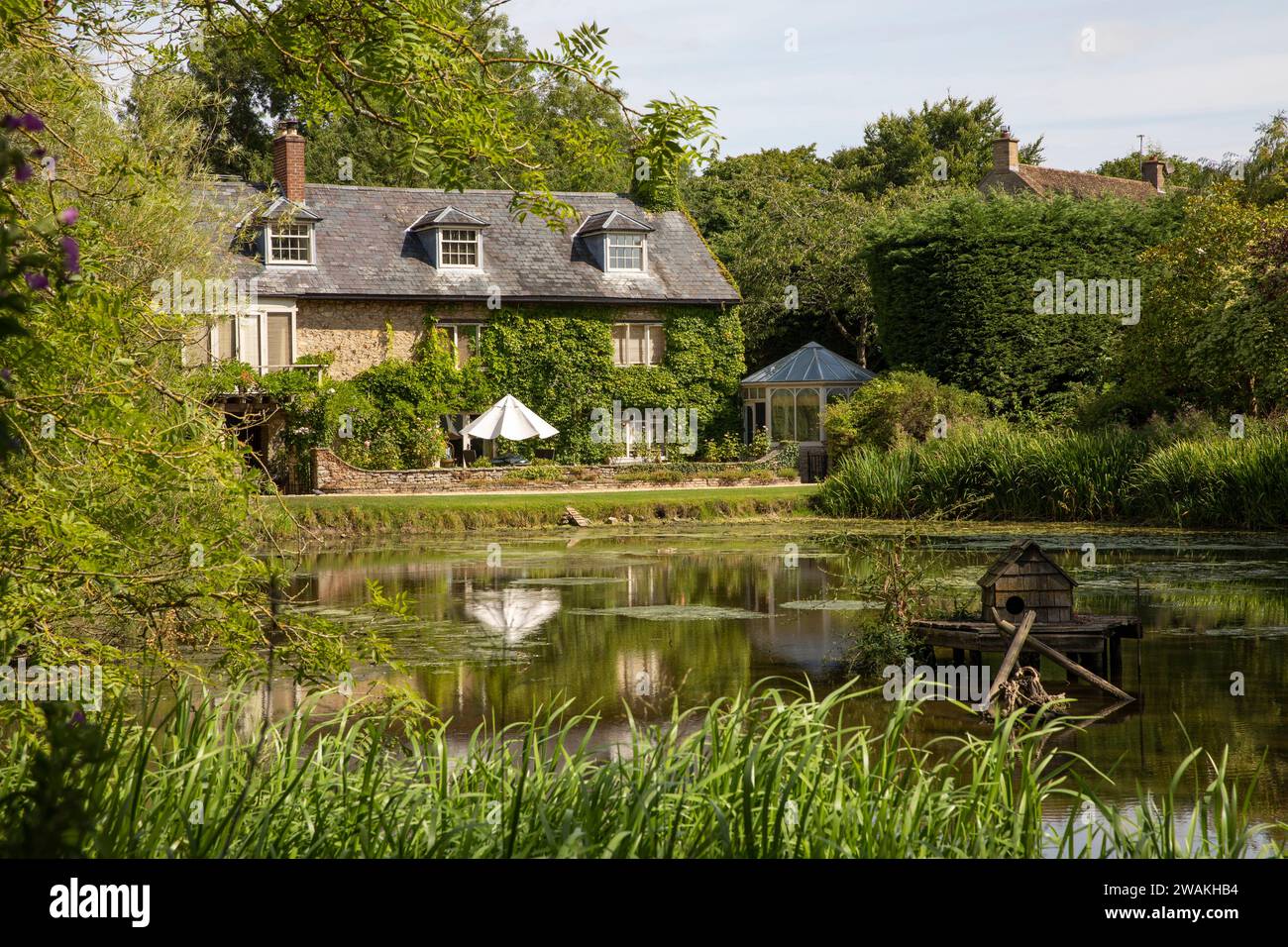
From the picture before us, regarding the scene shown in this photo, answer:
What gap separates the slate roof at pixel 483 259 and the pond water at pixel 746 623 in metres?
10.3

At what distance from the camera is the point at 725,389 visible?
35.3 m

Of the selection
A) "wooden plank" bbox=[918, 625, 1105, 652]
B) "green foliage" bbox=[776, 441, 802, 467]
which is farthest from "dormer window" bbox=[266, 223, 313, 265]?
"wooden plank" bbox=[918, 625, 1105, 652]

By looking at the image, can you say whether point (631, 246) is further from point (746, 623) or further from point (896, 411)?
point (746, 623)

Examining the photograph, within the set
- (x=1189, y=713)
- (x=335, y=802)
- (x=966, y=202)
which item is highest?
(x=966, y=202)

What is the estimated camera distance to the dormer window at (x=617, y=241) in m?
33.8

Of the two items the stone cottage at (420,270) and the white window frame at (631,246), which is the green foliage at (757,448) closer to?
the stone cottage at (420,270)

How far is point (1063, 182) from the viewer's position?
145 feet

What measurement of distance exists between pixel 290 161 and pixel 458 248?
4297mm

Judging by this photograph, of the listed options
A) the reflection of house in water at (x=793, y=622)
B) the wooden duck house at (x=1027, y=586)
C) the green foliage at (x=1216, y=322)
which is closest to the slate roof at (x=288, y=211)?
the reflection of house in water at (x=793, y=622)

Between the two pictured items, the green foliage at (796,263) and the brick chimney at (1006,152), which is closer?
the green foliage at (796,263)
